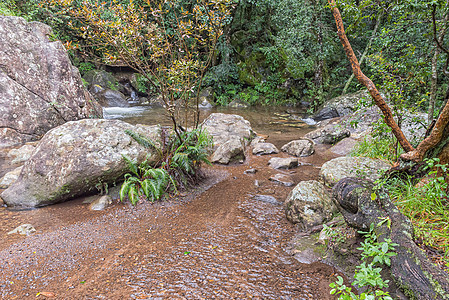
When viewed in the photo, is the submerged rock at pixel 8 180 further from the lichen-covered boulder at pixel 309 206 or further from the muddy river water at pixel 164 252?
the lichen-covered boulder at pixel 309 206

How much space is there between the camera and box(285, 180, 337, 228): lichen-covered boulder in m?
3.46

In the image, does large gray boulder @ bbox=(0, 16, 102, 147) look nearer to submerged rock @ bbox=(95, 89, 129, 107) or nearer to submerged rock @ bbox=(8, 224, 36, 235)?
submerged rock @ bbox=(8, 224, 36, 235)

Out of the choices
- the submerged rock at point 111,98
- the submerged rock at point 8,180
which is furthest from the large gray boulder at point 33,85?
the submerged rock at point 111,98

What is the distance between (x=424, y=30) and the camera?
16.9 feet

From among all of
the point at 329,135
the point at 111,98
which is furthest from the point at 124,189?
the point at 111,98

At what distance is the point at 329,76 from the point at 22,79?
15.1m

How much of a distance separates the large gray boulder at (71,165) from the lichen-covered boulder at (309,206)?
281 cm

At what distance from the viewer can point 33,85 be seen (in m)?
7.65

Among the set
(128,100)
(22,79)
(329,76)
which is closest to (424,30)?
(329,76)

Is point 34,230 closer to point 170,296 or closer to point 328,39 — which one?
point 170,296

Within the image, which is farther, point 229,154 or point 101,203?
point 229,154

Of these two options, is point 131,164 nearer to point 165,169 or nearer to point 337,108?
point 165,169

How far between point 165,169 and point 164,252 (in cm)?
188

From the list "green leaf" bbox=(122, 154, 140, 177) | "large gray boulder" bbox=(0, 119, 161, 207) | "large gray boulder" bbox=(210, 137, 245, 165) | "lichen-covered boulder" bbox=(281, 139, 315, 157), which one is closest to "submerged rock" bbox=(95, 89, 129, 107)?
"large gray boulder" bbox=(210, 137, 245, 165)
